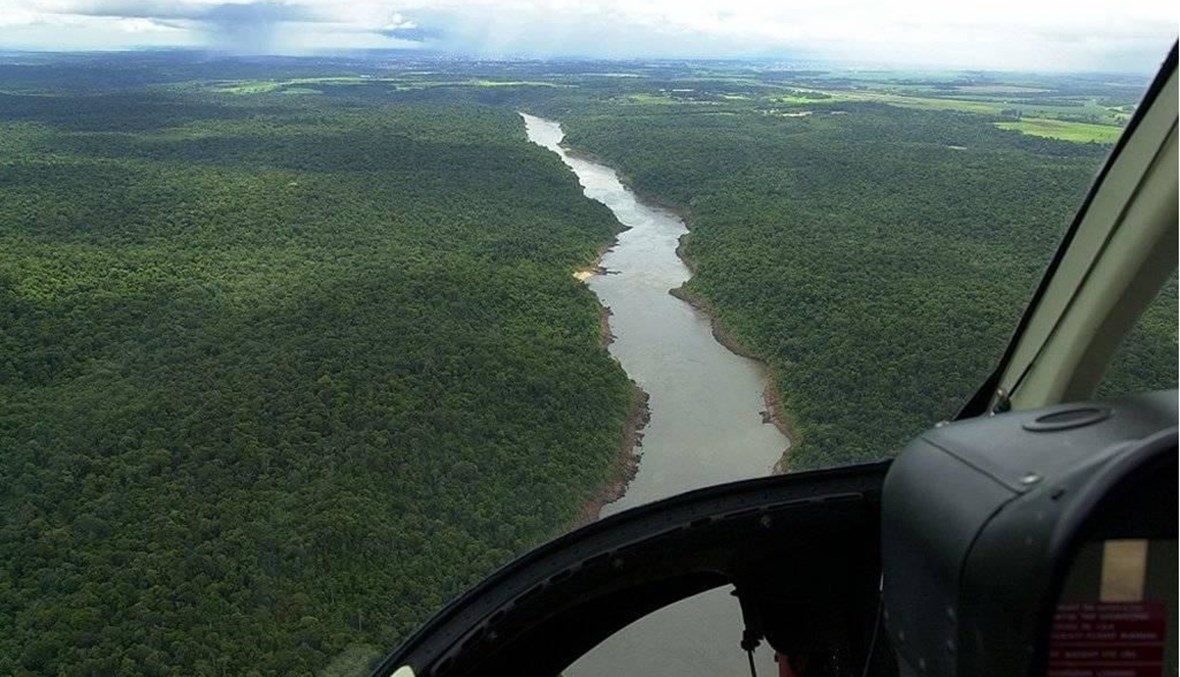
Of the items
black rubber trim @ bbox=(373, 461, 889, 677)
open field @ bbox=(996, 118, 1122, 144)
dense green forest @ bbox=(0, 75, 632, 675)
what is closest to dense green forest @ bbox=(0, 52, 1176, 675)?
dense green forest @ bbox=(0, 75, 632, 675)

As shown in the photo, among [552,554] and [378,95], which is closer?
[552,554]

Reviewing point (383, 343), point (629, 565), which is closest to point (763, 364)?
point (383, 343)

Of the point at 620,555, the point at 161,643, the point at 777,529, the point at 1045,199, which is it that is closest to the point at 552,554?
the point at 620,555

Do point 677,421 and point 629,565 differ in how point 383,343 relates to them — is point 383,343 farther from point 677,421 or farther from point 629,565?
point 629,565

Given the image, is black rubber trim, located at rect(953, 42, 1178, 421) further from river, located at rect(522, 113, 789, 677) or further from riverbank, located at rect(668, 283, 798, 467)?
riverbank, located at rect(668, 283, 798, 467)

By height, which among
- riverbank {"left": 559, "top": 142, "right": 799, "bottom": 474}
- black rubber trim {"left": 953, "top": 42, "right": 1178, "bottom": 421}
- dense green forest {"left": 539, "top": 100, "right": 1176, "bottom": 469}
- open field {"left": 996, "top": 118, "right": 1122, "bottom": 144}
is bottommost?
riverbank {"left": 559, "top": 142, "right": 799, "bottom": 474}

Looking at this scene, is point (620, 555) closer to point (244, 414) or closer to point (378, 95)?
point (244, 414)

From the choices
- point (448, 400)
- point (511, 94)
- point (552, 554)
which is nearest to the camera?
point (552, 554)

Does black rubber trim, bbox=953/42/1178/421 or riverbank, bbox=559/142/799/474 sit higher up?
black rubber trim, bbox=953/42/1178/421
